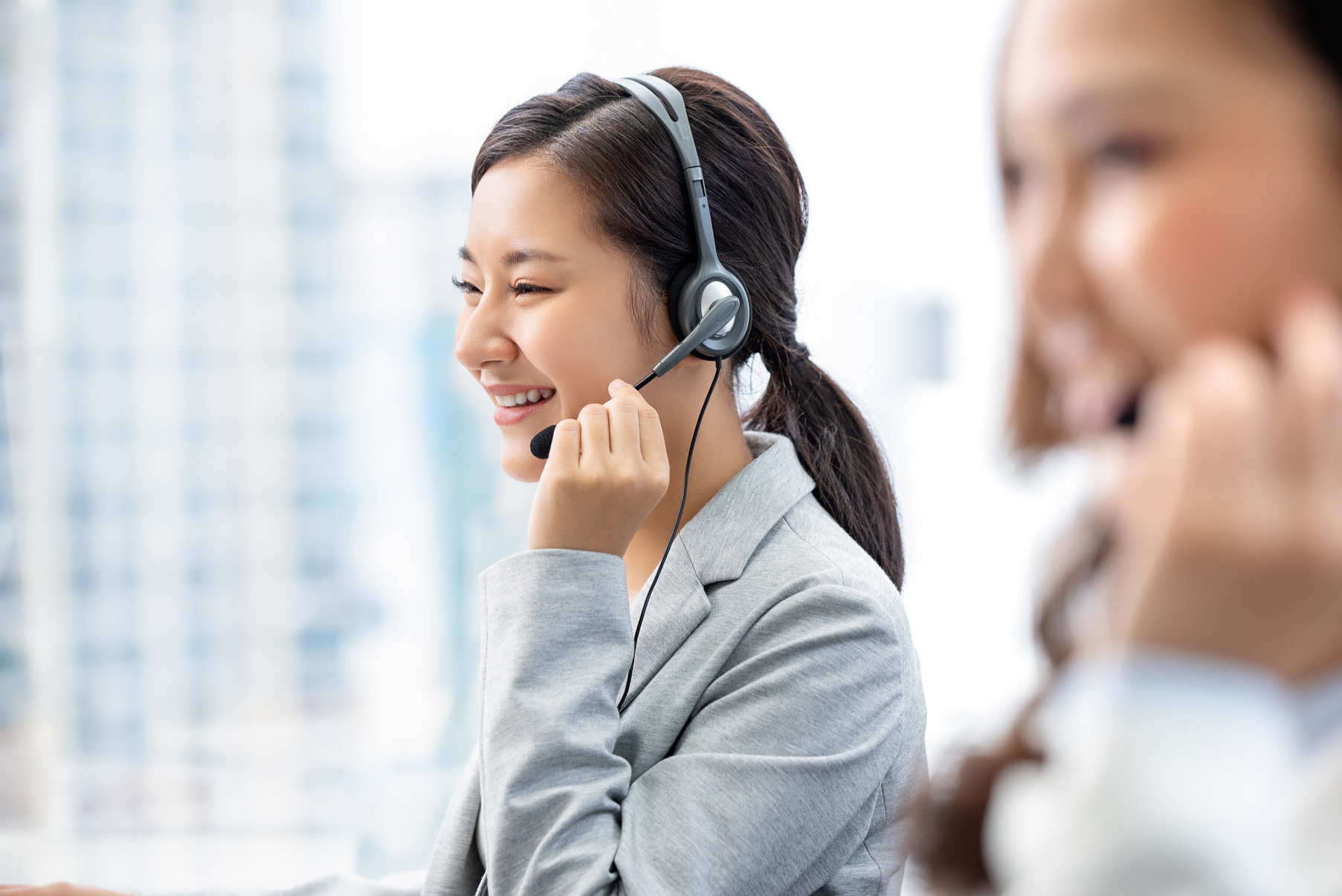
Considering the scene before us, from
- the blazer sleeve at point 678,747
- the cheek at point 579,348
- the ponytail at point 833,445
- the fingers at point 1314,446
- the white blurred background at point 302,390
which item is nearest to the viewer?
the fingers at point 1314,446

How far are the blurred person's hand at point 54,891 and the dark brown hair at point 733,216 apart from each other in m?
0.84

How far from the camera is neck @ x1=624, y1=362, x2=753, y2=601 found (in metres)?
1.15

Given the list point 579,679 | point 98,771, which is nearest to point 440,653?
point 98,771

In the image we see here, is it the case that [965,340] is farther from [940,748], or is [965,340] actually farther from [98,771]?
[98,771]

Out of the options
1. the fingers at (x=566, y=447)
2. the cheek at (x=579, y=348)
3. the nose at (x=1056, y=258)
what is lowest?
the fingers at (x=566, y=447)

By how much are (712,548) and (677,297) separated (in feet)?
0.92

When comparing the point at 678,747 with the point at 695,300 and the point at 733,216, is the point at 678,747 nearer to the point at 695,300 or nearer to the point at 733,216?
the point at 695,300

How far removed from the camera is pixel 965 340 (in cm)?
230

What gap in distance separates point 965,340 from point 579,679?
167 centimetres

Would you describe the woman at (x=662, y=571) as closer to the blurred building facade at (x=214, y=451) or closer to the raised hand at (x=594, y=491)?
the raised hand at (x=594, y=491)

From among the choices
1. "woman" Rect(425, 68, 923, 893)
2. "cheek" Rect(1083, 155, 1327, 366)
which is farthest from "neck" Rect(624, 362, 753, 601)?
"cheek" Rect(1083, 155, 1327, 366)

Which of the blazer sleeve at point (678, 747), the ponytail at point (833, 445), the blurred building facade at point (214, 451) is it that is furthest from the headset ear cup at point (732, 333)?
the blurred building facade at point (214, 451)

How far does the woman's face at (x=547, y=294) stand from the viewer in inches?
42.1

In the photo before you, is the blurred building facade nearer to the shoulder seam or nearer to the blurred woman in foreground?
the shoulder seam
